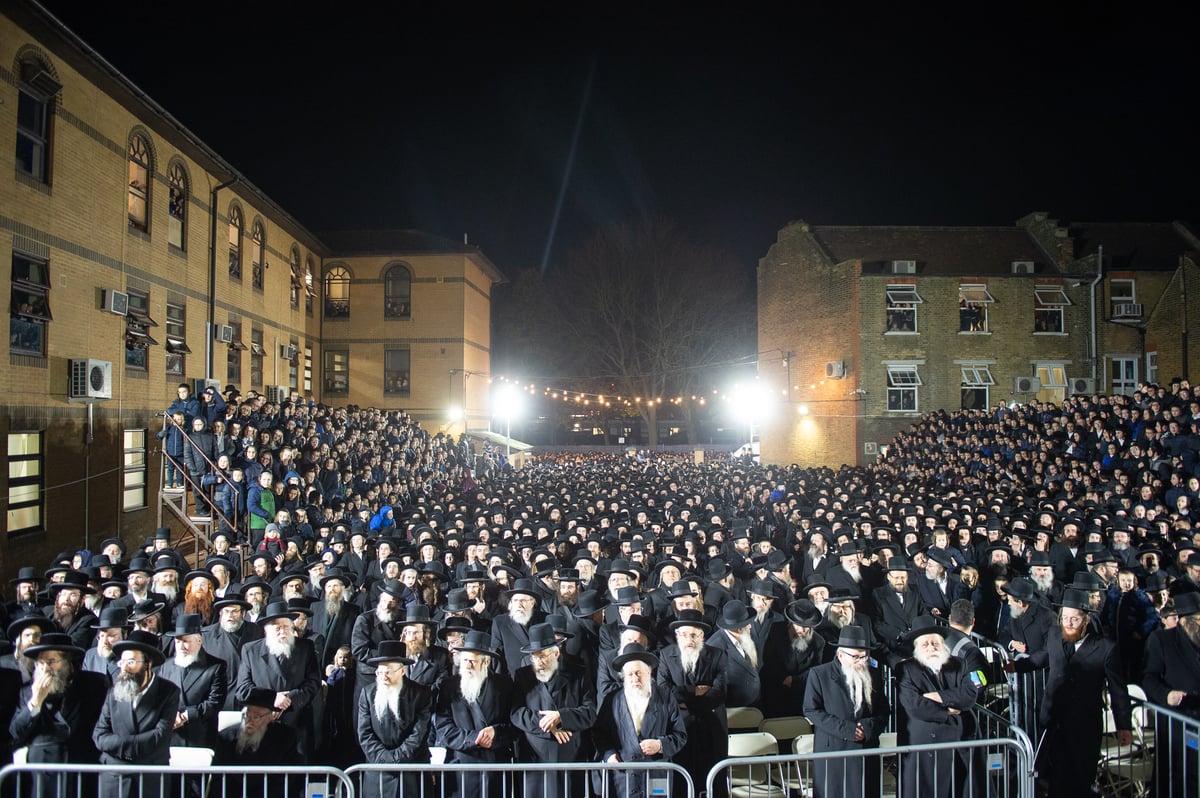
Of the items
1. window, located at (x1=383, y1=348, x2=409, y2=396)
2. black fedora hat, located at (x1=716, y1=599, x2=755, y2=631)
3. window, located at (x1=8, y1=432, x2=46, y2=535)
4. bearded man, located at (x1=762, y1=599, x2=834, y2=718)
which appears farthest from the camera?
window, located at (x1=383, y1=348, x2=409, y2=396)

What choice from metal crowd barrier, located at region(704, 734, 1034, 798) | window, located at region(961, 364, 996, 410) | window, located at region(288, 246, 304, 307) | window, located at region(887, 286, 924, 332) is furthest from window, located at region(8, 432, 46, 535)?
window, located at region(961, 364, 996, 410)

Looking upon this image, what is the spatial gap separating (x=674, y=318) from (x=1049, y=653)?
4077 centimetres

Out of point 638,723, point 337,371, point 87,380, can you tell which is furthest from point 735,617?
point 337,371

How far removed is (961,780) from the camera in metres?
5.73

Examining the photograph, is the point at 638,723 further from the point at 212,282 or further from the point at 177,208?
the point at 212,282

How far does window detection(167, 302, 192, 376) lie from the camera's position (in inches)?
735

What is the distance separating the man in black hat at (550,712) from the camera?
538 cm

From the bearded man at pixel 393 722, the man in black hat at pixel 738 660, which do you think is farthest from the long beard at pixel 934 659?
the bearded man at pixel 393 722

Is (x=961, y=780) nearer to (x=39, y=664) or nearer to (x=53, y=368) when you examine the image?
(x=39, y=664)

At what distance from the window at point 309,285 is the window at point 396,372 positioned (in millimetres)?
3608

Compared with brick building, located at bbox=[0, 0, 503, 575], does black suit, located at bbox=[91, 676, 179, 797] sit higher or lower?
lower

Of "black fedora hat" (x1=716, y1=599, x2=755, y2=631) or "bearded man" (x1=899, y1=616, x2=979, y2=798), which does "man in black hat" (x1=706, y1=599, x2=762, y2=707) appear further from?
"bearded man" (x1=899, y1=616, x2=979, y2=798)

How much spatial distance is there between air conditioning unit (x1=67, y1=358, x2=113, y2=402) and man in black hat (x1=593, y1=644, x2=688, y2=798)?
1303cm

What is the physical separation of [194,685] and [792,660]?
4772 millimetres
